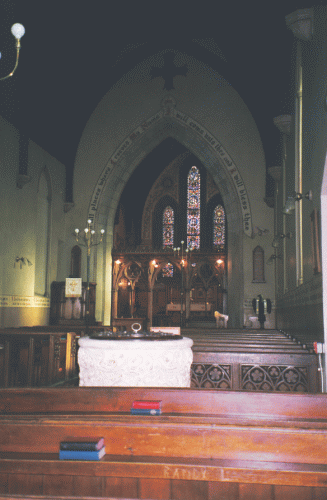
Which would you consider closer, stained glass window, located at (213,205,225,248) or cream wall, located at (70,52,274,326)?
cream wall, located at (70,52,274,326)

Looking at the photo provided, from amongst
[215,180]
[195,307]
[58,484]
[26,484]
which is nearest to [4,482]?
[26,484]

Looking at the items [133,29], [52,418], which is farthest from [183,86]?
[52,418]

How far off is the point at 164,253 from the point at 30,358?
27.7 ft

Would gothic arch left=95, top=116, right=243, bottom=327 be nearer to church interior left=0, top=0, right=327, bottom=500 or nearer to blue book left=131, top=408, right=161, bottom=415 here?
church interior left=0, top=0, right=327, bottom=500

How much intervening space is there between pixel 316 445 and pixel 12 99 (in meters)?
10.9

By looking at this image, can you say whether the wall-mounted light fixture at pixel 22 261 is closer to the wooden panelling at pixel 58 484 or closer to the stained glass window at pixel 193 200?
the wooden panelling at pixel 58 484

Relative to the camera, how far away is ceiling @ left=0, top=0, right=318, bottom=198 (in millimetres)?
9547

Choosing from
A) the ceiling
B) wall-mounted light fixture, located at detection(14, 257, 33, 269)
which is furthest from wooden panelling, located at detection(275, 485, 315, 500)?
wall-mounted light fixture, located at detection(14, 257, 33, 269)

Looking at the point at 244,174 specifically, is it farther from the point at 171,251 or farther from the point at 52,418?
the point at 52,418

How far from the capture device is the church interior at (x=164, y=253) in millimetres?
1890

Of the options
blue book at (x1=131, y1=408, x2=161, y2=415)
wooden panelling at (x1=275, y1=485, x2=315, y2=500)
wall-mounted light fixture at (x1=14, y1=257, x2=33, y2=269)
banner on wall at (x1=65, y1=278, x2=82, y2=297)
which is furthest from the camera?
banner on wall at (x1=65, y1=278, x2=82, y2=297)

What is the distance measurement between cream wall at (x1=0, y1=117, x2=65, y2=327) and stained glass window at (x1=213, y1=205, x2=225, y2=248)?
10752mm

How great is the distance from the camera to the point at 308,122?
20.5 ft

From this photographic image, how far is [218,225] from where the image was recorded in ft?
74.8
